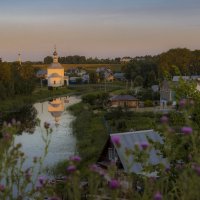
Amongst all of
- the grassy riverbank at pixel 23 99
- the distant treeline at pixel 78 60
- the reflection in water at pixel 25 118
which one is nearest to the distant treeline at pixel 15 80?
the grassy riverbank at pixel 23 99

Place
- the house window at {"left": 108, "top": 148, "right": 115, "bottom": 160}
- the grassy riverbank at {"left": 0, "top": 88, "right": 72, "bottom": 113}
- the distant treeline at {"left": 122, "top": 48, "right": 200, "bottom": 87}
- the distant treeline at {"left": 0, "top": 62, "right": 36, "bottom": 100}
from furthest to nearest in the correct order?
1. the distant treeline at {"left": 122, "top": 48, "right": 200, "bottom": 87}
2. the distant treeline at {"left": 0, "top": 62, "right": 36, "bottom": 100}
3. the grassy riverbank at {"left": 0, "top": 88, "right": 72, "bottom": 113}
4. the house window at {"left": 108, "top": 148, "right": 115, "bottom": 160}

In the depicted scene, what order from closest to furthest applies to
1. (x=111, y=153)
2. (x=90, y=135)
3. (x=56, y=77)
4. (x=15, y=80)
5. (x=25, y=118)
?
(x=111, y=153) < (x=90, y=135) < (x=25, y=118) < (x=15, y=80) < (x=56, y=77)

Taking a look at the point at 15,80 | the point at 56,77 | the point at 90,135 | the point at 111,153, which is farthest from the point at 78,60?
the point at 111,153

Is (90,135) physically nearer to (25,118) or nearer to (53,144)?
(53,144)

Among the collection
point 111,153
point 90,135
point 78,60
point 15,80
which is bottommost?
point 78,60

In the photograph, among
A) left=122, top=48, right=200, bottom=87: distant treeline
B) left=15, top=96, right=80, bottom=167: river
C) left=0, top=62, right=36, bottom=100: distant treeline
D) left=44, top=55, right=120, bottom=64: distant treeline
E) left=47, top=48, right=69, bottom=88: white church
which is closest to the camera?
left=15, top=96, right=80, bottom=167: river

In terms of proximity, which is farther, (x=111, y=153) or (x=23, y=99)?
(x=23, y=99)

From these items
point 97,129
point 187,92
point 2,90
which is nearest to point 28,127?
point 97,129

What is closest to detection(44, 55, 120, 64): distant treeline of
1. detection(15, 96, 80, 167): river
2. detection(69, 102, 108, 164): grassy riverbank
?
detection(69, 102, 108, 164): grassy riverbank

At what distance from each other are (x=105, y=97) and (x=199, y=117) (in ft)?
106

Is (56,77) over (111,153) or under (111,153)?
under

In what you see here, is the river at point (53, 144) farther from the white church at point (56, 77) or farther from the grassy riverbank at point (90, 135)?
the white church at point (56, 77)

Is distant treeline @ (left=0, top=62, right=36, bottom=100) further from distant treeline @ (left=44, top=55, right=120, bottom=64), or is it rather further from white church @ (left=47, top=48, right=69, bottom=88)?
distant treeline @ (left=44, top=55, right=120, bottom=64)

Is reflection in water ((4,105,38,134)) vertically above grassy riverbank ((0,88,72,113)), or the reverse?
reflection in water ((4,105,38,134))
